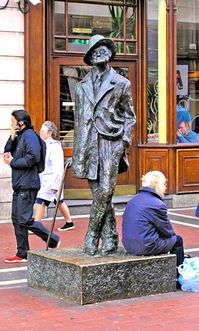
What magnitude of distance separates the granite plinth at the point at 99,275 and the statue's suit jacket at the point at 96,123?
84 cm

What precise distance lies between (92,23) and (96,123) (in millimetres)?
6675

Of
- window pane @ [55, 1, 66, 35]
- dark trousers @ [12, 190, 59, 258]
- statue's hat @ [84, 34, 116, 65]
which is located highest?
window pane @ [55, 1, 66, 35]

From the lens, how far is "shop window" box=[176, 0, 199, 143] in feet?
44.3

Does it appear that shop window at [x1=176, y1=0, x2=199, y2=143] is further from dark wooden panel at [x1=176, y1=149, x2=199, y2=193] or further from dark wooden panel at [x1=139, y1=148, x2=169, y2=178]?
dark wooden panel at [x1=139, y1=148, x2=169, y2=178]

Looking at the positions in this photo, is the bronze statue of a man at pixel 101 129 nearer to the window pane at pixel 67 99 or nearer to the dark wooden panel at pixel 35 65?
the dark wooden panel at pixel 35 65

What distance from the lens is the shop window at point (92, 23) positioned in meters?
12.5

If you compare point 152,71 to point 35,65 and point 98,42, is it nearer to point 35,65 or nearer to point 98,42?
point 35,65

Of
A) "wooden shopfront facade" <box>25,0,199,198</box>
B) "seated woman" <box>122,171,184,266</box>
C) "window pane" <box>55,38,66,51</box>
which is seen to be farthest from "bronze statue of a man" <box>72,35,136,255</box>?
"window pane" <box>55,38,66,51</box>

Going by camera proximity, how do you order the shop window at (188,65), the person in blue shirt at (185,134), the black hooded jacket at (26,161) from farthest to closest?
the shop window at (188,65) < the person in blue shirt at (185,134) < the black hooded jacket at (26,161)

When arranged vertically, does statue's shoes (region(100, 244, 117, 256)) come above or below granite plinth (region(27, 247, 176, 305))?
above

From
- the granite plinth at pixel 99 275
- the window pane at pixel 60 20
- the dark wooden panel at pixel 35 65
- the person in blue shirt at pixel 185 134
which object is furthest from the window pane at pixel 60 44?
the granite plinth at pixel 99 275

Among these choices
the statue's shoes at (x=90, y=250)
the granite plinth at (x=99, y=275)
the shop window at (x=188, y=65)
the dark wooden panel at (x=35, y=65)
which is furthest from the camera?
the shop window at (x=188, y=65)

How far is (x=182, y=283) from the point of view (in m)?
6.90

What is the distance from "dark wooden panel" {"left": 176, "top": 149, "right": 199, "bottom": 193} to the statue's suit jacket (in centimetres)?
634
